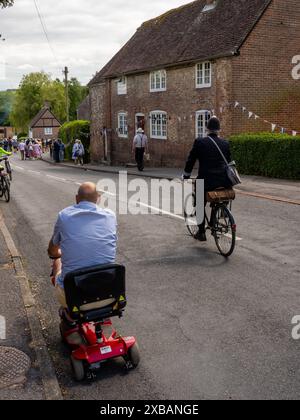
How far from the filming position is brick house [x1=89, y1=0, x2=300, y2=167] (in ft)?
73.4

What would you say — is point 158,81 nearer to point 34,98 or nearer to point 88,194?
point 88,194

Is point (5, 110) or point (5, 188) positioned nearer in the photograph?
point (5, 188)

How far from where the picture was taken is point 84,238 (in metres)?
4.57

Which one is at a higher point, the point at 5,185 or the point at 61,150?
the point at 61,150

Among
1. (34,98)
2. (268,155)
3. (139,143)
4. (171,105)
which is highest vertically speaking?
(34,98)

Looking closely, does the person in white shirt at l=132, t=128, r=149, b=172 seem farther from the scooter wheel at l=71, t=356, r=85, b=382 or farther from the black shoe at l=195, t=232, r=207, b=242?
the scooter wheel at l=71, t=356, r=85, b=382

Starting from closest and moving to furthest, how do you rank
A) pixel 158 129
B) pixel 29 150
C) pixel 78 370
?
pixel 78 370
pixel 158 129
pixel 29 150

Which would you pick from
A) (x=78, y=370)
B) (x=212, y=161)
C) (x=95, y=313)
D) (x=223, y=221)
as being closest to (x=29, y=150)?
(x=212, y=161)

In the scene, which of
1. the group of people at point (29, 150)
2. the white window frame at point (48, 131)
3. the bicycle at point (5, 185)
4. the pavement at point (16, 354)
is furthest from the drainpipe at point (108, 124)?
the white window frame at point (48, 131)

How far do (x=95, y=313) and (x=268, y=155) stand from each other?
48.2 ft

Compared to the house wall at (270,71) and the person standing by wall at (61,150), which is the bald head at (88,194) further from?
the person standing by wall at (61,150)

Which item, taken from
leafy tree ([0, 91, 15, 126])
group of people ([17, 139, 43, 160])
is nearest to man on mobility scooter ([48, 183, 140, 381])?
group of people ([17, 139, 43, 160])

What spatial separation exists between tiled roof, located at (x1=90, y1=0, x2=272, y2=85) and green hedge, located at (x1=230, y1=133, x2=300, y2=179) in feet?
15.9
